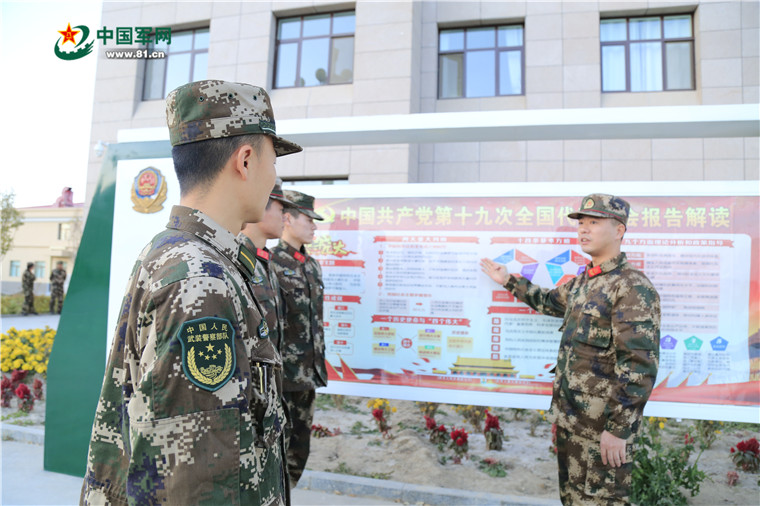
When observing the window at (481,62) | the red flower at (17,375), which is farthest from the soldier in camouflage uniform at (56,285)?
the window at (481,62)

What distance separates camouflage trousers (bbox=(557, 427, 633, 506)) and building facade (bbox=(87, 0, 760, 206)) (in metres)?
7.43

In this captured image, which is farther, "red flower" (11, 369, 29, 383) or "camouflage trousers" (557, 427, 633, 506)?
"red flower" (11, 369, 29, 383)

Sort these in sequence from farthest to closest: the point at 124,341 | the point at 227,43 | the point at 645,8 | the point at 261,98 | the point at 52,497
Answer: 1. the point at 227,43
2. the point at 645,8
3. the point at 52,497
4. the point at 261,98
5. the point at 124,341

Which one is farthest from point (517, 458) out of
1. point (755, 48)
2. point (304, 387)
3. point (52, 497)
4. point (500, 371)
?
point (755, 48)

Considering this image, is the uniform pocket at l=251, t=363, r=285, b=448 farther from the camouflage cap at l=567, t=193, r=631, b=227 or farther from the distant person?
the distant person

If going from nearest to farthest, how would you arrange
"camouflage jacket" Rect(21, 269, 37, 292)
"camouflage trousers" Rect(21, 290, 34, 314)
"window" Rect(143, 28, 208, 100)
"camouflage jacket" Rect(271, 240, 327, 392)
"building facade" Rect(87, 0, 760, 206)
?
1. "camouflage jacket" Rect(271, 240, 327, 392)
2. "building facade" Rect(87, 0, 760, 206)
3. "window" Rect(143, 28, 208, 100)
4. "camouflage jacket" Rect(21, 269, 37, 292)
5. "camouflage trousers" Rect(21, 290, 34, 314)

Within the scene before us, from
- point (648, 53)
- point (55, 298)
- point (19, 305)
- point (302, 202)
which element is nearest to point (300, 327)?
point (302, 202)

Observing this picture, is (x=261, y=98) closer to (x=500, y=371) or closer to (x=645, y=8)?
(x=500, y=371)

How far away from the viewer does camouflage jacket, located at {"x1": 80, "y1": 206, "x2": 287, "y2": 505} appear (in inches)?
33.4

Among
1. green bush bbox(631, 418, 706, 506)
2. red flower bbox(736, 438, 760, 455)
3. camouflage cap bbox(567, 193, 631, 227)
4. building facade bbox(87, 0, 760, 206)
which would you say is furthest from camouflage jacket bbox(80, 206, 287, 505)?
building facade bbox(87, 0, 760, 206)

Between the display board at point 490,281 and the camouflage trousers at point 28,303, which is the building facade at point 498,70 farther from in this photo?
the camouflage trousers at point 28,303

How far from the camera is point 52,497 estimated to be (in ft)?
10.1

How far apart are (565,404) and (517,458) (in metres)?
1.67

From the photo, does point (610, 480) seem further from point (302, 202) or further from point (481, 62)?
point (481, 62)
